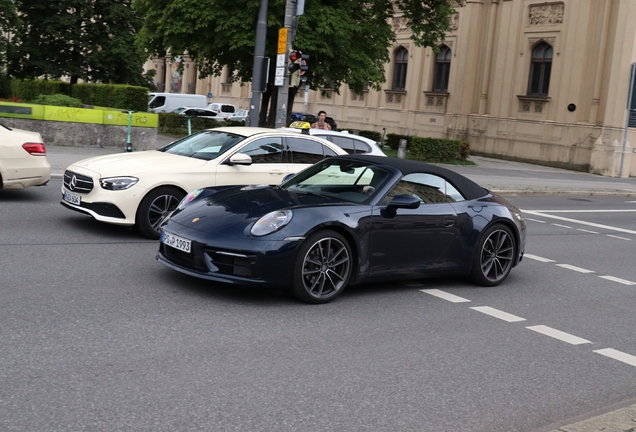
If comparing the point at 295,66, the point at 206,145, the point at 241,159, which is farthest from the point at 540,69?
the point at 241,159

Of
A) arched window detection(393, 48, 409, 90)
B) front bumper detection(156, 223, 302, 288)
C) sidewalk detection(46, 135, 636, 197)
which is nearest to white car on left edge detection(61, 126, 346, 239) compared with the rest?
front bumper detection(156, 223, 302, 288)

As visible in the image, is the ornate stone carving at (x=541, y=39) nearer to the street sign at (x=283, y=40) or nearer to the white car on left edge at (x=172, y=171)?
the street sign at (x=283, y=40)

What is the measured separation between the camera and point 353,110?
51.2m

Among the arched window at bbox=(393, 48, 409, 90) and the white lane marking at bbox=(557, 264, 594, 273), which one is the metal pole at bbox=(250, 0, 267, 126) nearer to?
the white lane marking at bbox=(557, 264, 594, 273)

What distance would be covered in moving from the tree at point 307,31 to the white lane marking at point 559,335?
21618mm

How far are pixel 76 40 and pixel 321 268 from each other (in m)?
41.0

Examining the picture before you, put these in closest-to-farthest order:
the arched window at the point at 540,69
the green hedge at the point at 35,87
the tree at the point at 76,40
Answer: the arched window at the point at 540,69 < the tree at the point at 76,40 < the green hedge at the point at 35,87

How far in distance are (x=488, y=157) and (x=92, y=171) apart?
107 feet

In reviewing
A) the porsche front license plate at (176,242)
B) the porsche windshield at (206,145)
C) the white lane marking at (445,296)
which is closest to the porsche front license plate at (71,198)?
the porsche windshield at (206,145)

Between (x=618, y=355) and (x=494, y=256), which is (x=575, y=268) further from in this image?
(x=618, y=355)

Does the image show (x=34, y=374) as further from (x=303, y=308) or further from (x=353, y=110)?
(x=353, y=110)

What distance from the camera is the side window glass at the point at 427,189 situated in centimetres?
838

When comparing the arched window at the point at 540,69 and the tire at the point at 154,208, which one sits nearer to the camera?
the tire at the point at 154,208

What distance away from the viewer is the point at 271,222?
7.36 m
